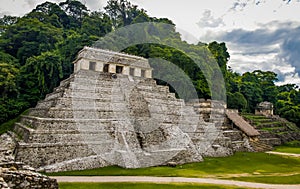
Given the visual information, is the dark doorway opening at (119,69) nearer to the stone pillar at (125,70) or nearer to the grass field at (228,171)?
the stone pillar at (125,70)

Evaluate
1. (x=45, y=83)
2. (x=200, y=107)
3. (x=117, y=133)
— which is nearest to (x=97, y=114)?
(x=117, y=133)

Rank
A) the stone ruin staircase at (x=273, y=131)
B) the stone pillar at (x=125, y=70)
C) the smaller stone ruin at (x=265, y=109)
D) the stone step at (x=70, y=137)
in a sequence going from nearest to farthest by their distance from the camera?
the stone step at (x=70, y=137)
the stone pillar at (x=125, y=70)
the stone ruin staircase at (x=273, y=131)
the smaller stone ruin at (x=265, y=109)

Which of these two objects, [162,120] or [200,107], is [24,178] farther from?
[200,107]

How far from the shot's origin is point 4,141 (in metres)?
16.7

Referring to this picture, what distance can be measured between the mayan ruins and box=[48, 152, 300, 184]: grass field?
2.79ft

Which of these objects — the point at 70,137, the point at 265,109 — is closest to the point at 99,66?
the point at 70,137

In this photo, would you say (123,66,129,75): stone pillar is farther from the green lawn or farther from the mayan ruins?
the green lawn

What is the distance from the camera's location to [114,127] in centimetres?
1705

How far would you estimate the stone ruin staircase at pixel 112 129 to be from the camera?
47.2 ft

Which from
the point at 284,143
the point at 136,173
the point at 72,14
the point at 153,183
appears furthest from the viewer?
the point at 72,14

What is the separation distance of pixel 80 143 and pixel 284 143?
2717cm

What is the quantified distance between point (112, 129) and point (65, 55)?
1910 cm

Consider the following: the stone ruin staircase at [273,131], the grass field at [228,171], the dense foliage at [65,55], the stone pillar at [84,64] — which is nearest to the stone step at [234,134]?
the stone ruin staircase at [273,131]

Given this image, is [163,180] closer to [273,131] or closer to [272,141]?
[272,141]
